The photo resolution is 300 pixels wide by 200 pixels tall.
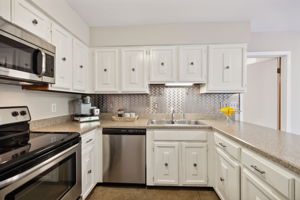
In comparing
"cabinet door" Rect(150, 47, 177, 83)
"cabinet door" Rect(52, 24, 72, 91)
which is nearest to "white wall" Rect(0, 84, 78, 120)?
"cabinet door" Rect(52, 24, 72, 91)

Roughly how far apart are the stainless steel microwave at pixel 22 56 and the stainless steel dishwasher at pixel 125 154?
1.06 metres

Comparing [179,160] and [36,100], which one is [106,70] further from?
[179,160]

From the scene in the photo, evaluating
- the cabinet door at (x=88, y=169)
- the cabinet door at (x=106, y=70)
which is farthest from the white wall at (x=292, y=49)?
the cabinet door at (x=88, y=169)

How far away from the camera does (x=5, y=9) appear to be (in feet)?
3.88

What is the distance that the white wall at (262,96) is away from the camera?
303cm

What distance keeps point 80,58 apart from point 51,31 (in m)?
0.63

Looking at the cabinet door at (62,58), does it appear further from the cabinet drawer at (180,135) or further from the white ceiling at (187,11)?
the cabinet drawer at (180,135)

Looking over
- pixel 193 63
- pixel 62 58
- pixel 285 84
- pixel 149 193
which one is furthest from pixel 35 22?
pixel 285 84

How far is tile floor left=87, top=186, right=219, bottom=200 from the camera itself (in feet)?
6.64

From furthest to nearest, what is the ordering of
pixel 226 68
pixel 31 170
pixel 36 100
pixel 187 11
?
1. pixel 226 68
2. pixel 187 11
3. pixel 36 100
4. pixel 31 170

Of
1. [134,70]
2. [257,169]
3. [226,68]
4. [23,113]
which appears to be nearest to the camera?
[257,169]

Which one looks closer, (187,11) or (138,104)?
(187,11)

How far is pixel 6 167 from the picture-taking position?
83 cm

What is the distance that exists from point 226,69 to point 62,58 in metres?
2.20
